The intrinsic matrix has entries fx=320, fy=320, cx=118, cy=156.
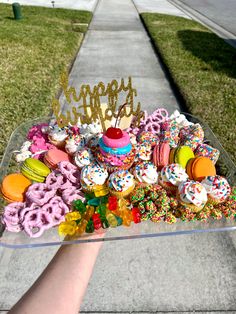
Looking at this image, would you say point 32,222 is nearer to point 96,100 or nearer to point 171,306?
point 96,100

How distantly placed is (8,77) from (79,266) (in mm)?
6745

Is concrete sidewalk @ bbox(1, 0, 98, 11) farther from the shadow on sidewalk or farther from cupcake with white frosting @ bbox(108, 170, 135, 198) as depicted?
cupcake with white frosting @ bbox(108, 170, 135, 198)

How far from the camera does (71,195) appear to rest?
2992 millimetres

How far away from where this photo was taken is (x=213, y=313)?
3.08 metres

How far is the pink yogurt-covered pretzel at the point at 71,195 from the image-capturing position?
2.95 metres

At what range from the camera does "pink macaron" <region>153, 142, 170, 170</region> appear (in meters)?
3.38

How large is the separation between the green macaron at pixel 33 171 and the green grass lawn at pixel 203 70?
3174mm

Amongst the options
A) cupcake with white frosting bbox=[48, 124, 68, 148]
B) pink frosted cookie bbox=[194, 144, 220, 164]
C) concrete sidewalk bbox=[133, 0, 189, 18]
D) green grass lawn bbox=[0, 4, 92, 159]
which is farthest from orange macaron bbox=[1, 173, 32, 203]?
concrete sidewalk bbox=[133, 0, 189, 18]

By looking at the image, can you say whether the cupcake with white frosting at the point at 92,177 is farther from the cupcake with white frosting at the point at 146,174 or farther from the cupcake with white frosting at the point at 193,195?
the cupcake with white frosting at the point at 193,195

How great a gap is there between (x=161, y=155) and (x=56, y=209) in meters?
1.24

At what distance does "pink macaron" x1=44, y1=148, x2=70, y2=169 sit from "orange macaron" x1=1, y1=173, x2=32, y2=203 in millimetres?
299

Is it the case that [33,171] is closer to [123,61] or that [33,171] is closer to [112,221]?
[112,221]

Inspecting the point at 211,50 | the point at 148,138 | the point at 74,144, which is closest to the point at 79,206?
the point at 74,144

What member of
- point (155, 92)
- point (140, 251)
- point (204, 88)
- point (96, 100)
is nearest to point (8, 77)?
point (155, 92)
